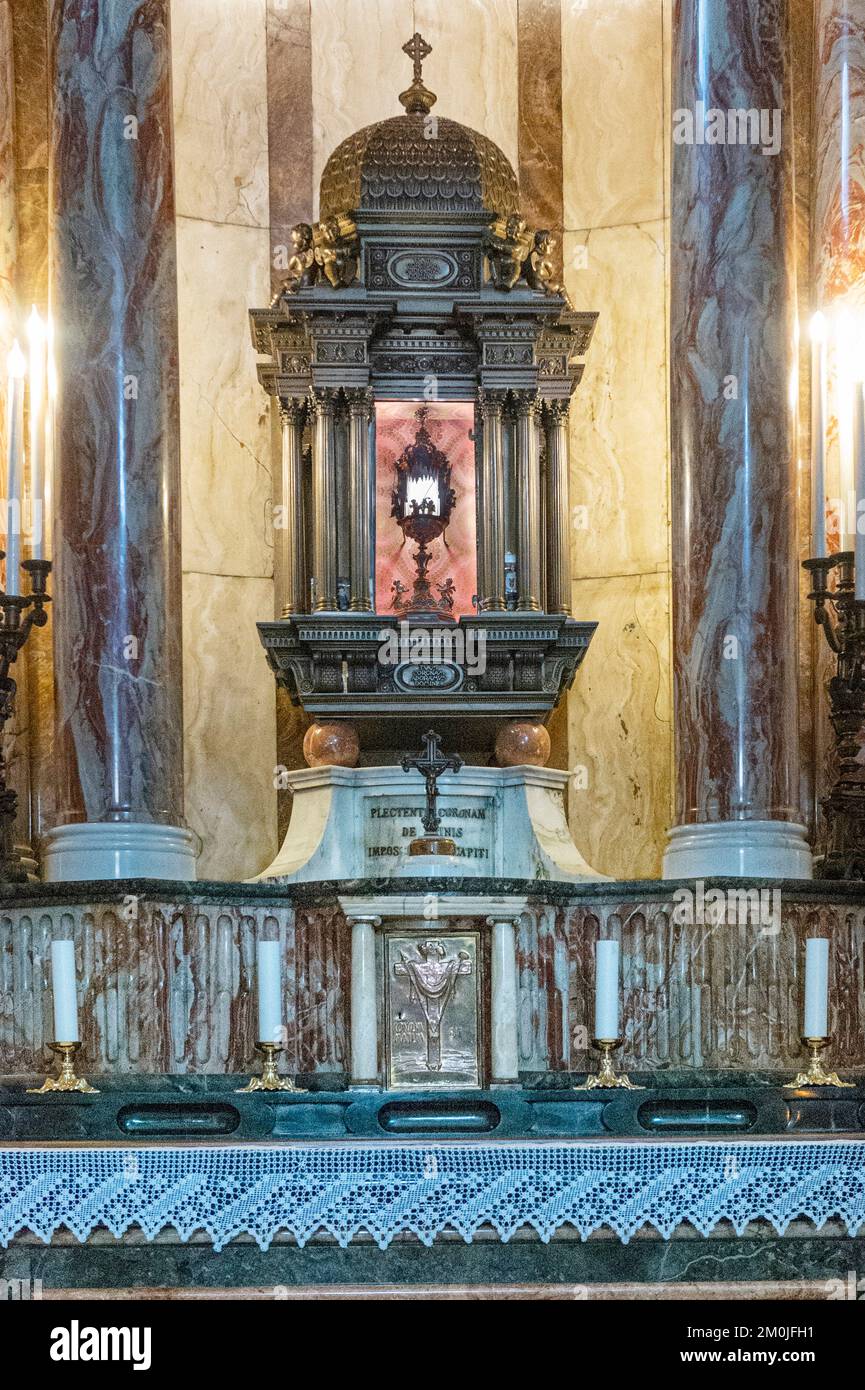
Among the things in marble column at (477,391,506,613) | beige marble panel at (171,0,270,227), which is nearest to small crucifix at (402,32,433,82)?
beige marble panel at (171,0,270,227)

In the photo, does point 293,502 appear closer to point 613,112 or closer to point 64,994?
point 613,112

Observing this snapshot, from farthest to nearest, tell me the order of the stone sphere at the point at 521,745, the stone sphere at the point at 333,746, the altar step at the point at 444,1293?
the stone sphere at the point at 521,745 → the stone sphere at the point at 333,746 → the altar step at the point at 444,1293

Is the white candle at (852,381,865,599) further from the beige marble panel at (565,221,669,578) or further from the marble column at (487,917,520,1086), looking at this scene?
the marble column at (487,917,520,1086)

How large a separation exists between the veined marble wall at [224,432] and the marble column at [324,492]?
75.3 inches

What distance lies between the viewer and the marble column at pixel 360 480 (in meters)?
14.6

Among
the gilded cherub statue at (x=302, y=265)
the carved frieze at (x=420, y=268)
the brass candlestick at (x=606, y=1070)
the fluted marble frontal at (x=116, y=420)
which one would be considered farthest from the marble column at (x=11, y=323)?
the brass candlestick at (x=606, y=1070)

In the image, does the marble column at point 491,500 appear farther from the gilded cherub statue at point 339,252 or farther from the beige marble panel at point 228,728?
the beige marble panel at point 228,728

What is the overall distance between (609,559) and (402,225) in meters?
3.17

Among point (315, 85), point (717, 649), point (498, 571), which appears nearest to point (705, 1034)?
point (717, 649)

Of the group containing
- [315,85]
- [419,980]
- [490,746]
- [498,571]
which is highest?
[315,85]

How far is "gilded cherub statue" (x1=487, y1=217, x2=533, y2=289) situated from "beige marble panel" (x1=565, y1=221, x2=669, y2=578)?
2180 millimetres
